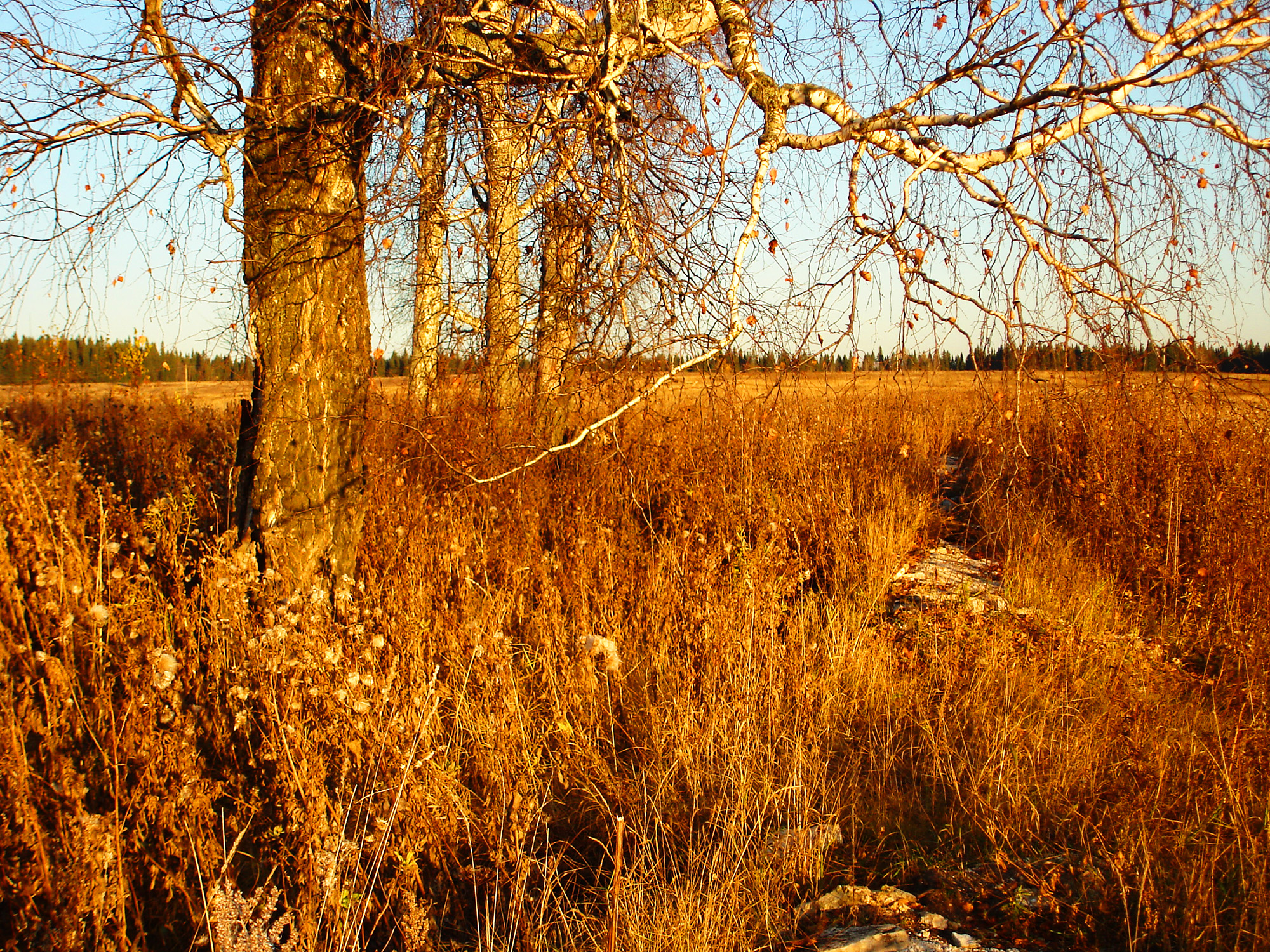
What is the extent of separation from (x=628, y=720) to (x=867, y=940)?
4.36ft

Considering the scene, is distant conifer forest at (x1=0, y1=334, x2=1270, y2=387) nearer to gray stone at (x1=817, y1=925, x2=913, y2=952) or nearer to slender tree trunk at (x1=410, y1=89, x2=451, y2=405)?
slender tree trunk at (x1=410, y1=89, x2=451, y2=405)

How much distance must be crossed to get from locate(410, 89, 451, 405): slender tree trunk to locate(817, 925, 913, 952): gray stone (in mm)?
2828

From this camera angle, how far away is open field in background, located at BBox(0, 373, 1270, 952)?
209cm

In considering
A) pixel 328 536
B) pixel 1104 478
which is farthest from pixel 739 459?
pixel 328 536

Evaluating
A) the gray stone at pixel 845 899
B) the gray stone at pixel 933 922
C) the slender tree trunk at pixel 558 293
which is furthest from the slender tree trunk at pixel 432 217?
the gray stone at pixel 933 922

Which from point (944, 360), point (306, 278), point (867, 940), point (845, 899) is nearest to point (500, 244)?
point (306, 278)

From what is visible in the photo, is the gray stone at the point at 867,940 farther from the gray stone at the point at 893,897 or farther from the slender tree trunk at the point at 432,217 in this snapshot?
the slender tree trunk at the point at 432,217

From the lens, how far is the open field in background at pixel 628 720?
2.09 meters

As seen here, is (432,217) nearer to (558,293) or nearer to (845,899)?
(558,293)

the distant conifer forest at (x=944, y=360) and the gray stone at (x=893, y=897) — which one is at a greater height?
the distant conifer forest at (x=944, y=360)

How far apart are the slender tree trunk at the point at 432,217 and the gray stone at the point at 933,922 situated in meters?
2.93

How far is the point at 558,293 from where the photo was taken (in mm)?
3680

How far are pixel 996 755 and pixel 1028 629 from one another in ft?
5.43

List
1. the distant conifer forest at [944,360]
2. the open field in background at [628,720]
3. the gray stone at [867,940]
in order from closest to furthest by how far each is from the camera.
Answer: the gray stone at [867,940] → the open field in background at [628,720] → the distant conifer forest at [944,360]
